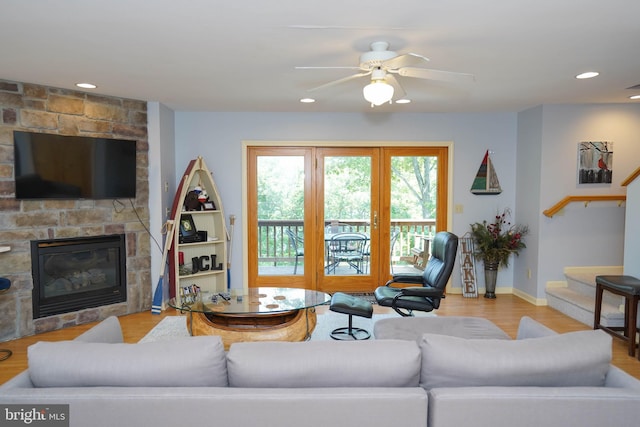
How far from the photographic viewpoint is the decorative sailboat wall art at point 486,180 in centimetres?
560

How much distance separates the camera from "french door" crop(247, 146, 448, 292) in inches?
223

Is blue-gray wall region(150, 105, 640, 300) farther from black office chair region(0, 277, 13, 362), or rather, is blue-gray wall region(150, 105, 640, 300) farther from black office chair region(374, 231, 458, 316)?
black office chair region(0, 277, 13, 362)

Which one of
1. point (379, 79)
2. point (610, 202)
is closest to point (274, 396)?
point (379, 79)

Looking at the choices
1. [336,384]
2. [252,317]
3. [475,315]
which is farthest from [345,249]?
[336,384]

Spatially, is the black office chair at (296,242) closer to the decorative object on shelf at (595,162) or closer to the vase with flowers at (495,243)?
the vase with flowers at (495,243)

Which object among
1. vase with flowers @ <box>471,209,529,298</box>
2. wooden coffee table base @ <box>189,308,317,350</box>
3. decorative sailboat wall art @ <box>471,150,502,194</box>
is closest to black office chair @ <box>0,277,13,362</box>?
wooden coffee table base @ <box>189,308,317,350</box>

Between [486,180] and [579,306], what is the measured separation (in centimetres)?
189

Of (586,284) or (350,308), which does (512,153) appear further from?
(350,308)

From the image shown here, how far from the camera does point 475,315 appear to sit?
15.6 ft

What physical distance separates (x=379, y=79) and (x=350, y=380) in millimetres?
2026

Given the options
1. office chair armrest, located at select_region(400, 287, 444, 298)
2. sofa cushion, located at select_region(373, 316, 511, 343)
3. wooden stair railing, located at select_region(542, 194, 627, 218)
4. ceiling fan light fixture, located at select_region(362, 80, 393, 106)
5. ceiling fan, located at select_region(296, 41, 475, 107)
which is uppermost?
ceiling fan, located at select_region(296, 41, 475, 107)

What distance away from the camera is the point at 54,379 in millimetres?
1640

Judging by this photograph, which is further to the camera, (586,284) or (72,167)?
(586,284)

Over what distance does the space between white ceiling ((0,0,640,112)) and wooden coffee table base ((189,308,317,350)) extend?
79.4 inches
